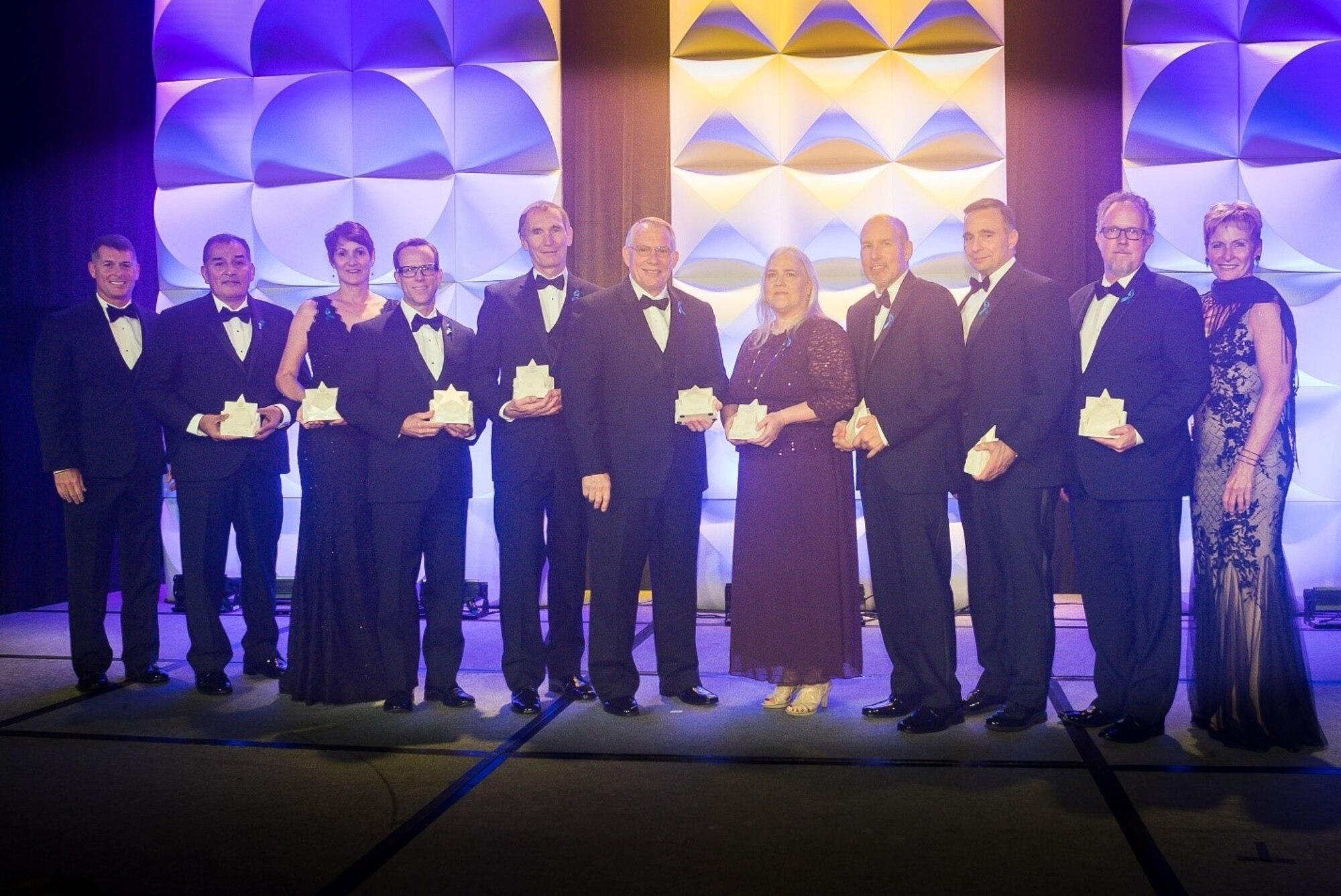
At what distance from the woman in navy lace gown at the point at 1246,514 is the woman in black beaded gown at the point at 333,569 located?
308 cm

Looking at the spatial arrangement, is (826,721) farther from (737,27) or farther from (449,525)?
(737,27)

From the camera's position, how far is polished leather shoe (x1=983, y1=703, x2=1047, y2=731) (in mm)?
3967

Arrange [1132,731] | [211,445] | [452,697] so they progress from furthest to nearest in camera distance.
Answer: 1. [211,445]
2. [452,697]
3. [1132,731]

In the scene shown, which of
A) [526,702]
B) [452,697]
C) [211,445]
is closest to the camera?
[526,702]

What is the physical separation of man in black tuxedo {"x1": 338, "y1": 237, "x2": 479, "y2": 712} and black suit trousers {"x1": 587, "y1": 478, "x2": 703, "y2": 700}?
0.56 metres

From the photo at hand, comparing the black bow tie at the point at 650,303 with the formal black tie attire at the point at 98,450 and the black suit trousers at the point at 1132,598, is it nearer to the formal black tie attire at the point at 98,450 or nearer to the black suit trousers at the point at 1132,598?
the black suit trousers at the point at 1132,598

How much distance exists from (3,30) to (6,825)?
17.5 feet

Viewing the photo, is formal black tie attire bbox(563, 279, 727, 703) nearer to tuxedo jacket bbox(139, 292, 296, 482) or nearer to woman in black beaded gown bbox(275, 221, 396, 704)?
woman in black beaded gown bbox(275, 221, 396, 704)

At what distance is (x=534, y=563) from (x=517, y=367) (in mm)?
777

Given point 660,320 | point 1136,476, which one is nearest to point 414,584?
point 660,320

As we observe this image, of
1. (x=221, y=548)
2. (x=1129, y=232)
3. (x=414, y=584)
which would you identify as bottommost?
(x=414, y=584)

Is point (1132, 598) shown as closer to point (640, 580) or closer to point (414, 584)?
point (640, 580)

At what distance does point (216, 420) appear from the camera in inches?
186

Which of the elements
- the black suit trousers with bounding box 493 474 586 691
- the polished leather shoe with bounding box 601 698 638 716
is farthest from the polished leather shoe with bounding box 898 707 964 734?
the black suit trousers with bounding box 493 474 586 691
